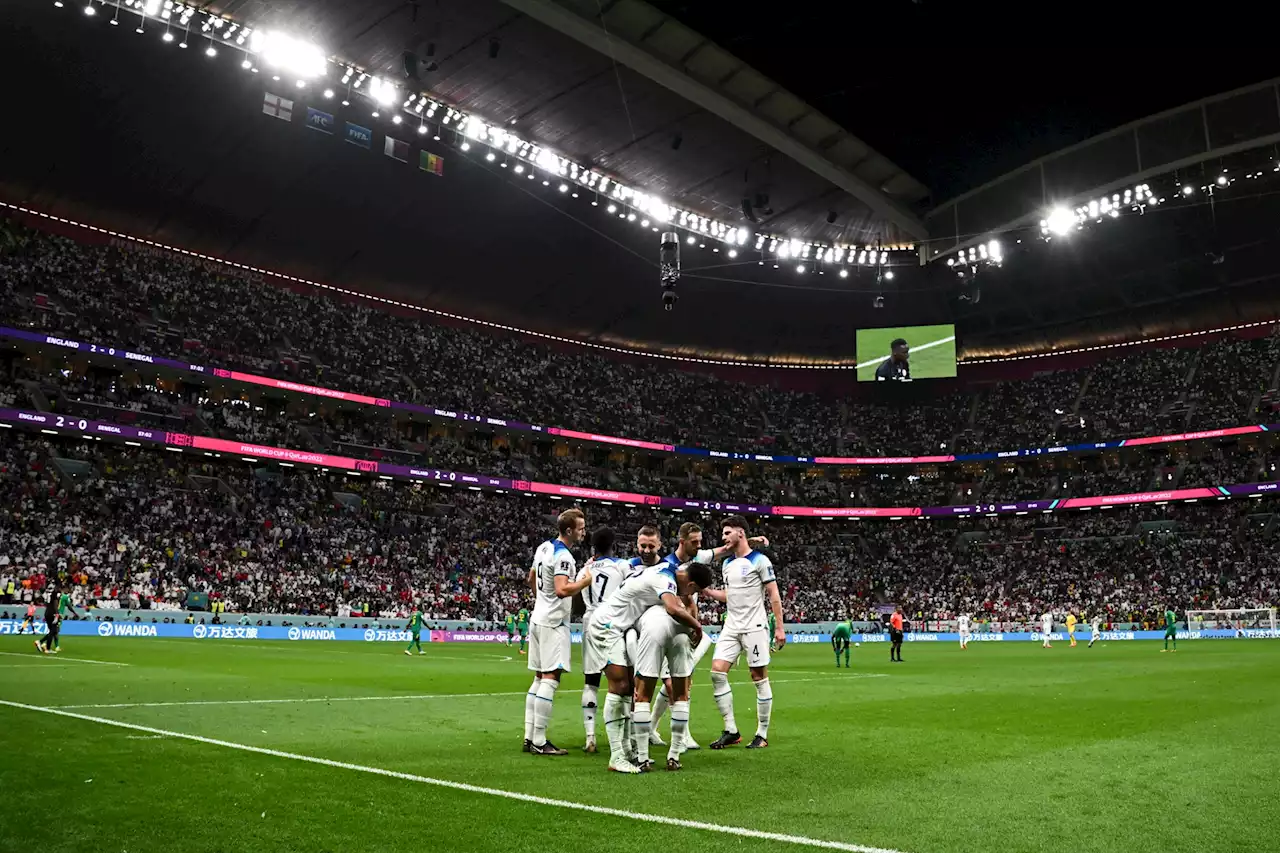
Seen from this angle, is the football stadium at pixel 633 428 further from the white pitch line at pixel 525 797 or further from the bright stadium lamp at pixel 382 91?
the bright stadium lamp at pixel 382 91

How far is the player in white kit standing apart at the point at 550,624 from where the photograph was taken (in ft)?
31.0

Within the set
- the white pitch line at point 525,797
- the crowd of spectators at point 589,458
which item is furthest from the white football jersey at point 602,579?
the crowd of spectators at point 589,458

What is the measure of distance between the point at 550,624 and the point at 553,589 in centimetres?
36

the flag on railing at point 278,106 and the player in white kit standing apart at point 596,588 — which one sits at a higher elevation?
the flag on railing at point 278,106

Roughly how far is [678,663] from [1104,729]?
597cm

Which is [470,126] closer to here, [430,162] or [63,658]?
[430,162]

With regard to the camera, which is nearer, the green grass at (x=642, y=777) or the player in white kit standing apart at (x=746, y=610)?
the green grass at (x=642, y=777)

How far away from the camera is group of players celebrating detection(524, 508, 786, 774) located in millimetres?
8727

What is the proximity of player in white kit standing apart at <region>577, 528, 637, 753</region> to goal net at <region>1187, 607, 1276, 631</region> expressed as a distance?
4819 centimetres

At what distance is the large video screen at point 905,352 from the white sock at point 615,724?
5441cm

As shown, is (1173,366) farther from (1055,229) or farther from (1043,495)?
(1055,229)

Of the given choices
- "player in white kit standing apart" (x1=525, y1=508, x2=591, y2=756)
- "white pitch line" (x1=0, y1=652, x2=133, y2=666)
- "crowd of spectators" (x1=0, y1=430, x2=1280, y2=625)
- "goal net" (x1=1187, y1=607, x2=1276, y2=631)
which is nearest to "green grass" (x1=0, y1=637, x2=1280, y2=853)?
"player in white kit standing apart" (x1=525, y1=508, x2=591, y2=756)

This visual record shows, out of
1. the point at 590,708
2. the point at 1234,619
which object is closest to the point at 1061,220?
the point at 1234,619

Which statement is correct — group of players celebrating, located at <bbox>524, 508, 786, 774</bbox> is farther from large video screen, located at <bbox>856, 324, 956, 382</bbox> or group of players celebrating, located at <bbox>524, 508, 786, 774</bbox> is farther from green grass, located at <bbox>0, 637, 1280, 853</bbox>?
large video screen, located at <bbox>856, 324, 956, 382</bbox>
